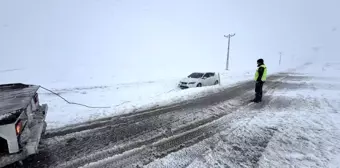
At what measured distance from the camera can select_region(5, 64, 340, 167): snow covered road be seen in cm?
376

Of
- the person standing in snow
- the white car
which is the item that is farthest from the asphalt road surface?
the white car

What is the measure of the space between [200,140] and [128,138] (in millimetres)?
1752

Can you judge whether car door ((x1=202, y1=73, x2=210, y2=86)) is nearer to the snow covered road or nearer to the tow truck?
the snow covered road

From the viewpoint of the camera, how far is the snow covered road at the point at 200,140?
12.3 feet

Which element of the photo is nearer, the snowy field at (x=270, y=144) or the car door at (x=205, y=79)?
the snowy field at (x=270, y=144)

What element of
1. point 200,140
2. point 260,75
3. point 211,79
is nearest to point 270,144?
point 200,140

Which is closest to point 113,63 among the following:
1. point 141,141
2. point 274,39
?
point 141,141

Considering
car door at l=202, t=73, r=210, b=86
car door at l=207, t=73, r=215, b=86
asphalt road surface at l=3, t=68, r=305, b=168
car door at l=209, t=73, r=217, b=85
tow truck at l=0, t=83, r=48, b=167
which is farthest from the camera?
car door at l=209, t=73, r=217, b=85

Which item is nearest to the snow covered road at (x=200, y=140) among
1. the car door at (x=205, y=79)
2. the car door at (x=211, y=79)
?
the car door at (x=205, y=79)

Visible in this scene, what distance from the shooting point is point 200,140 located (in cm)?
471

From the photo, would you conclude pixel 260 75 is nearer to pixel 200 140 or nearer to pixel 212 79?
pixel 200 140

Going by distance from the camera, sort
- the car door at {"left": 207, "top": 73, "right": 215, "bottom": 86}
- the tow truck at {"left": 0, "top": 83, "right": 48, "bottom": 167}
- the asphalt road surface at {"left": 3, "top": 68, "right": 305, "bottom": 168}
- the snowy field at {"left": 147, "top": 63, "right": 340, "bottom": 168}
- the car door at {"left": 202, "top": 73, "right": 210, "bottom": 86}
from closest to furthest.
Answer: the tow truck at {"left": 0, "top": 83, "right": 48, "bottom": 167}, the snowy field at {"left": 147, "top": 63, "right": 340, "bottom": 168}, the asphalt road surface at {"left": 3, "top": 68, "right": 305, "bottom": 168}, the car door at {"left": 202, "top": 73, "right": 210, "bottom": 86}, the car door at {"left": 207, "top": 73, "right": 215, "bottom": 86}

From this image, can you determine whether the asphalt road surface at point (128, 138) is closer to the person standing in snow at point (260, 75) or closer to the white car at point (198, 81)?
the person standing in snow at point (260, 75)

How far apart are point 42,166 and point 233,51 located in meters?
75.7
